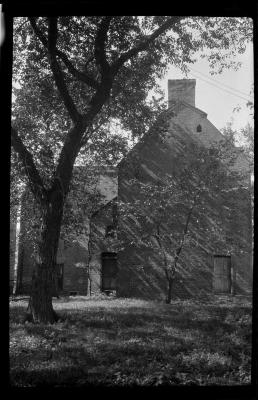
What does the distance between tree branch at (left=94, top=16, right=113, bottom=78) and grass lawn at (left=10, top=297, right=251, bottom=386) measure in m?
6.28

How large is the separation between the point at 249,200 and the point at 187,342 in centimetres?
1100

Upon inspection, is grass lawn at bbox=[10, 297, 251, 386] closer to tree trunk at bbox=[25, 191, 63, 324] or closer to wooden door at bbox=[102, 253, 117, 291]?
tree trunk at bbox=[25, 191, 63, 324]

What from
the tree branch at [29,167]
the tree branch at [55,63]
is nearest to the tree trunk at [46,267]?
the tree branch at [29,167]

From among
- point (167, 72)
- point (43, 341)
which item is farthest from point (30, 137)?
point (43, 341)

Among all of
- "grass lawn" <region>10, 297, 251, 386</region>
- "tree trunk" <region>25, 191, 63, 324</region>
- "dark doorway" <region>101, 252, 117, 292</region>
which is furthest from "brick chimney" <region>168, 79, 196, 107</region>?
"grass lawn" <region>10, 297, 251, 386</region>

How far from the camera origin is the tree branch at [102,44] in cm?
881

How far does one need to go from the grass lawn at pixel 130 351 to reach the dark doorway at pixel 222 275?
7.82 m

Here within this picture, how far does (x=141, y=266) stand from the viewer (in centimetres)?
1797

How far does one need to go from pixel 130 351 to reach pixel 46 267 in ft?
10.8

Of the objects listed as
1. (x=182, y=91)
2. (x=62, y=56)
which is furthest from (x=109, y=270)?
(x=62, y=56)

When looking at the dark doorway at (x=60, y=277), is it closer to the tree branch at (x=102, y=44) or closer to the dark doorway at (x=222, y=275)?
the dark doorway at (x=222, y=275)

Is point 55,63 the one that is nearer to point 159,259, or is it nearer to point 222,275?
point 159,259

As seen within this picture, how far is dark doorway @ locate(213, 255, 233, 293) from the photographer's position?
1811 cm

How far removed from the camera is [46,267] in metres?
9.30
